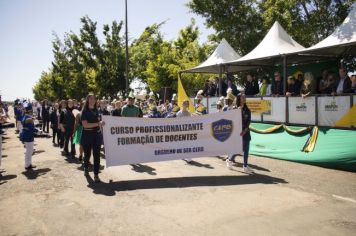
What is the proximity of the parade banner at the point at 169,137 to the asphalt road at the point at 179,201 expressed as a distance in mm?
489

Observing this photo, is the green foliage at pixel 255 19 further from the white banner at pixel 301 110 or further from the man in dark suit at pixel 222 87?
the white banner at pixel 301 110

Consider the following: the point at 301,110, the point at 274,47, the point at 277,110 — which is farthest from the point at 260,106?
the point at 274,47

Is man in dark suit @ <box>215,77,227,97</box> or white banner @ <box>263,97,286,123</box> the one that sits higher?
man in dark suit @ <box>215,77,227,97</box>

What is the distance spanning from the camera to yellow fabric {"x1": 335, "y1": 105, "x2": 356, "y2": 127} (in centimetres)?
1013

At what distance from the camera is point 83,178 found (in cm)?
856

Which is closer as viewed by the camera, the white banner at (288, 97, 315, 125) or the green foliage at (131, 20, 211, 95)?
the white banner at (288, 97, 315, 125)

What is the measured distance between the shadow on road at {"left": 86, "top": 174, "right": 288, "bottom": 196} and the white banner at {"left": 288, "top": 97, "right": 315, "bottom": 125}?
3956 mm

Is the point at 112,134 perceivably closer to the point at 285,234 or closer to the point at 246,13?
the point at 285,234

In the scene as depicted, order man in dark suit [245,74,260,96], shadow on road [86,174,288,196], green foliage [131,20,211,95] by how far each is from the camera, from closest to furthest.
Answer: shadow on road [86,174,288,196]
man in dark suit [245,74,260,96]
green foliage [131,20,211,95]

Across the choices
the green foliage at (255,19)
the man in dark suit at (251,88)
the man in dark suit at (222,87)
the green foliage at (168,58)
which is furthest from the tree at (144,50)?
the man in dark suit at (251,88)

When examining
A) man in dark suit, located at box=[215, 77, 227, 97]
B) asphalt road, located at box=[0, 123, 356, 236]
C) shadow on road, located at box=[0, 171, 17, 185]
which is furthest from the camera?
man in dark suit, located at box=[215, 77, 227, 97]

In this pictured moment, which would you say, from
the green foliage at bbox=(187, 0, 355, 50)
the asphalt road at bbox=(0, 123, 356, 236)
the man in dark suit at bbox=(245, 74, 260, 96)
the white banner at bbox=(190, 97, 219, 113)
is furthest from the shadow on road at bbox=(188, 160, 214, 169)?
the green foliage at bbox=(187, 0, 355, 50)

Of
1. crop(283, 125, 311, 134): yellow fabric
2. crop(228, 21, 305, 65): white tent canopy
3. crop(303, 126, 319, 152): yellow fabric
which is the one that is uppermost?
crop(228, 21, 305, 65): white tent canopy

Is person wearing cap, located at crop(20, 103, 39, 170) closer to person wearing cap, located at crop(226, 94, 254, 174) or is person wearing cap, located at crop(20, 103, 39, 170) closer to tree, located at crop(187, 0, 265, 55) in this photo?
person wearing cap, located at crop(226, 94, 254, 174)
